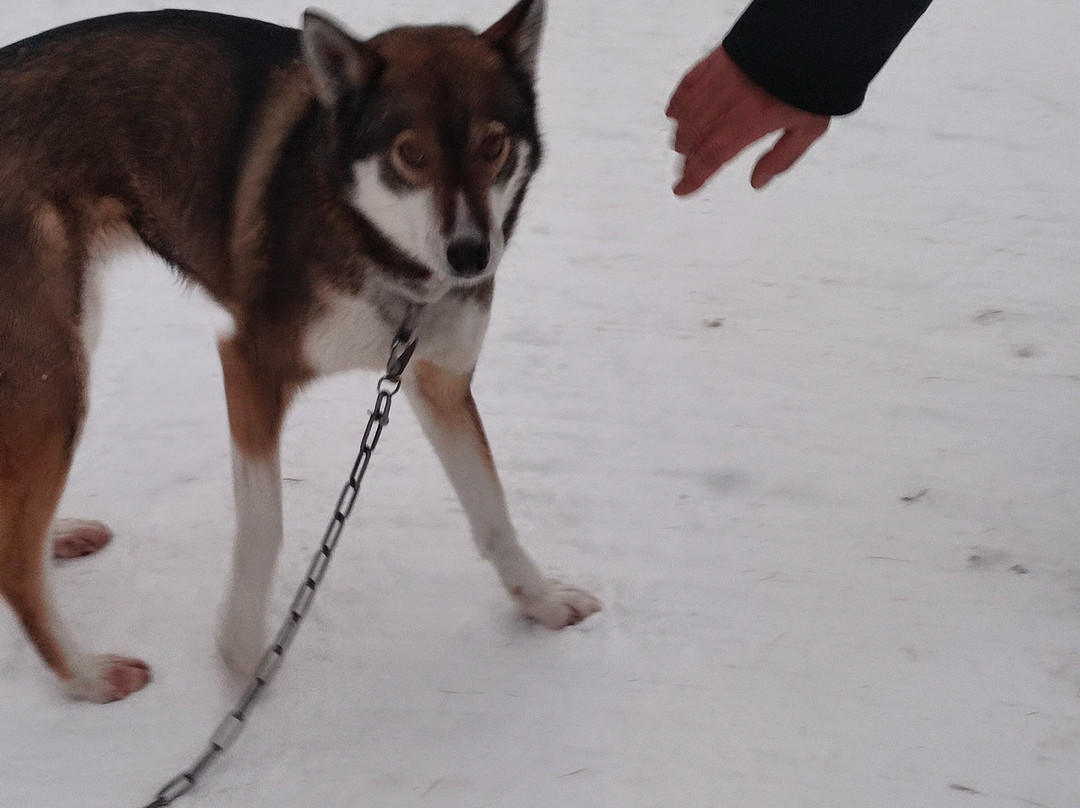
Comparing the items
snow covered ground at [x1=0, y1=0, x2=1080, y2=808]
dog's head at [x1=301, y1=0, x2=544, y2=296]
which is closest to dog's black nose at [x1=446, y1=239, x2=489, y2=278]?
dog's head at [x1=301, y1=0, x2=544, y2=296]

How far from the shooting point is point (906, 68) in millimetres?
5621

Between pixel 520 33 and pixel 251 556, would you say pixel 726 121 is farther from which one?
pixel 251 556

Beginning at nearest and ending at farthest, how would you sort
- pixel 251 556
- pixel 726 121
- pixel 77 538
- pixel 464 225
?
pixel 464 225
pixel 726 121
pixel 251 556
pixel 77 538

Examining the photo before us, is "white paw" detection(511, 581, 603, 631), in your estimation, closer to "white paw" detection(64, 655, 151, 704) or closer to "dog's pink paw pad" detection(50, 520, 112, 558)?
"white paw" detection(64, 655, 151, 704)

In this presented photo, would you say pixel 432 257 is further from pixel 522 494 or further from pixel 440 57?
pixel 522 494

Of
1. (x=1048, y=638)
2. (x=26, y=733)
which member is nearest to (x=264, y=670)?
(x=26, y=733)

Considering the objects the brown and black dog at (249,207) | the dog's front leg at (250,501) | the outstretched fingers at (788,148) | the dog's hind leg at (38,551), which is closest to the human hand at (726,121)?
the outstretched fingers at (788,148)

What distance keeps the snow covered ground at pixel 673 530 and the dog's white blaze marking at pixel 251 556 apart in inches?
4.6

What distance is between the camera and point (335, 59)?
1.85 m

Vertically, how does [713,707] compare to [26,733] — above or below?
below

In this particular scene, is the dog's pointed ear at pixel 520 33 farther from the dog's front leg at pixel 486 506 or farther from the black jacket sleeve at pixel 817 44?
the dog's front leg at pixel 486 506

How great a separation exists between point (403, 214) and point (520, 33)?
47cm

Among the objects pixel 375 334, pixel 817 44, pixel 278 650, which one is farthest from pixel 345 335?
pixel 817 44

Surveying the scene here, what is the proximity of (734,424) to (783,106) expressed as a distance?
4.74ft
